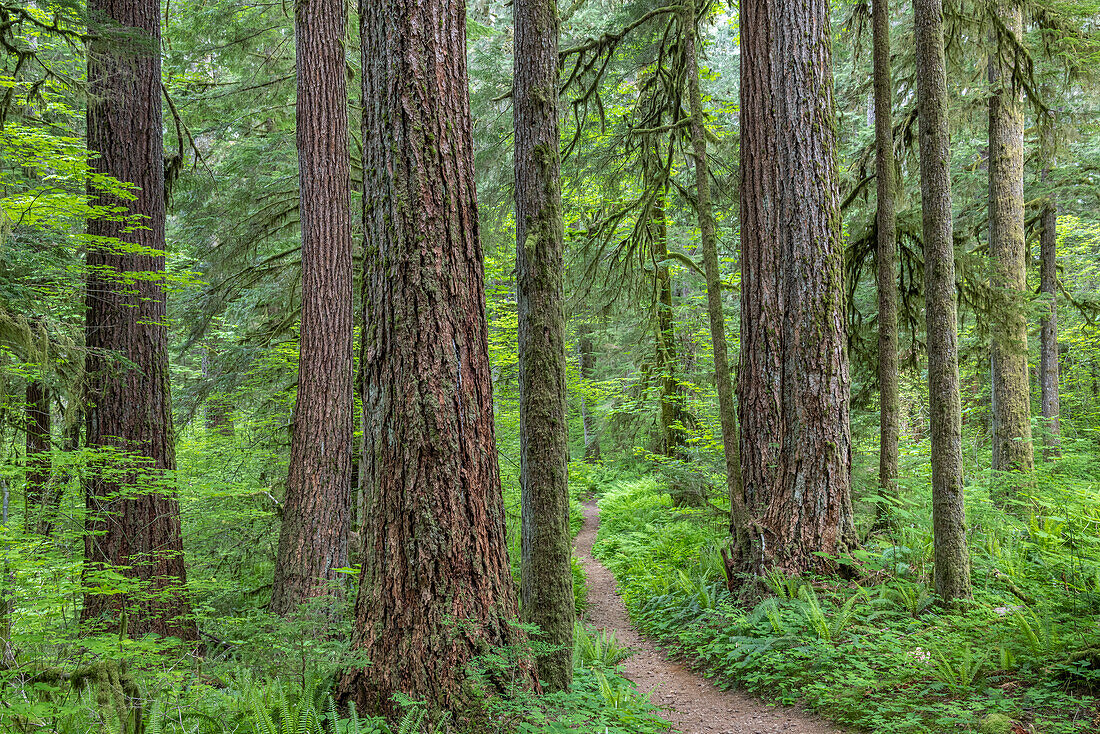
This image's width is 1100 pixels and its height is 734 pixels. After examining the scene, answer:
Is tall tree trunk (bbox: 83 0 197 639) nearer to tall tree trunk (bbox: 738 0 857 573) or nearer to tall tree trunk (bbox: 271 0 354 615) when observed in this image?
tall tree trunk (bbox: 271 0 354 615)

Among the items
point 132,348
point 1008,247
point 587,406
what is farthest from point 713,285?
→ point 587,406


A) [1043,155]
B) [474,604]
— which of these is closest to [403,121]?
[474,604]

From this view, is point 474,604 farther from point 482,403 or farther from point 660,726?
point 660,726

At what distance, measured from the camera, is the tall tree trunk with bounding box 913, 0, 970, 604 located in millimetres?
4742

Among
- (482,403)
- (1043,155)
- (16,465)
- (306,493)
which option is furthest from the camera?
(1043,155)

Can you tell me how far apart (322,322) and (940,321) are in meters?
6.35

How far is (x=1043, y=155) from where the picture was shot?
8.59 metres

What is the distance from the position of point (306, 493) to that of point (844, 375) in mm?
5937

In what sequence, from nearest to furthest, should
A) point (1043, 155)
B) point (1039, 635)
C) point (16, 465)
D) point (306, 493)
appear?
1. point (1039, 635)
2. point (16, 465)
3. point (306, 493)
4. point (1043, 155)

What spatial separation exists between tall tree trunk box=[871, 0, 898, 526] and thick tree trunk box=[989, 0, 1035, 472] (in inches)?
119

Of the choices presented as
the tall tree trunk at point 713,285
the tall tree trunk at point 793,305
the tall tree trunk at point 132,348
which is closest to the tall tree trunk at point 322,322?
the tall tree trunk at point 132,348

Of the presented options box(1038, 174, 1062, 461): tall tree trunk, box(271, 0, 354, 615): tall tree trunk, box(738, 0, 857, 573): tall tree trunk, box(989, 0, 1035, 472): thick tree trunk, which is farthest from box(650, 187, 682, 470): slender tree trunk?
box(1038, 174, 1062, 461): tall tree trunk

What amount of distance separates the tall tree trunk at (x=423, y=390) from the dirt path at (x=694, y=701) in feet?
5.42

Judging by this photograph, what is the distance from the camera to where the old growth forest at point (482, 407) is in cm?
342
